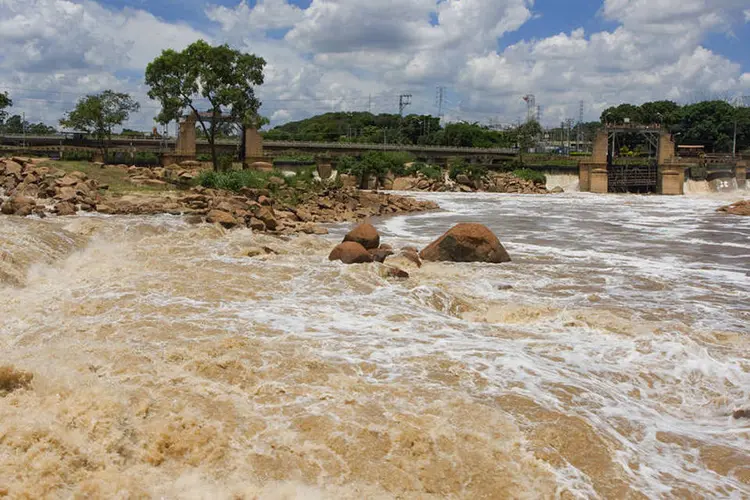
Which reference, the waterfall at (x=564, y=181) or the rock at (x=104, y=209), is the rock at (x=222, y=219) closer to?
the rock at (x=104, y=209)

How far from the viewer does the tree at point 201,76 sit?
3350 centimetres

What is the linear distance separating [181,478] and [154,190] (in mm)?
25024

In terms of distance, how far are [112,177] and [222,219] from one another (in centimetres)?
1389

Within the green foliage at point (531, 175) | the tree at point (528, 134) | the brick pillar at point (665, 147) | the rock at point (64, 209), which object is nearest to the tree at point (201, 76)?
the rock at point (64, 209)

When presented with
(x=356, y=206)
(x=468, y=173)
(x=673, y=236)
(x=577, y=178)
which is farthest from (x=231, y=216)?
(x=577, y=178)

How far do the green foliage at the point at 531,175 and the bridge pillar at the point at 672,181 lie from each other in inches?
417

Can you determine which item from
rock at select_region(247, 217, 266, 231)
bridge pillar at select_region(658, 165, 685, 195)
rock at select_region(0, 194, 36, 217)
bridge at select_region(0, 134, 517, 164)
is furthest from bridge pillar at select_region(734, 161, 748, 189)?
rock at select_region(0, 194, 36, 217)

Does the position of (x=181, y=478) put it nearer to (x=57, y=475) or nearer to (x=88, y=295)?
(x=57, y=475)

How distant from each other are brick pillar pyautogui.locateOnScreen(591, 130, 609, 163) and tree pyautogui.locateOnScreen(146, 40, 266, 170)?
3847cm

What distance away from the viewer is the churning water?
5.49 m

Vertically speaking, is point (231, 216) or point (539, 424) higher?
point (231, 216)

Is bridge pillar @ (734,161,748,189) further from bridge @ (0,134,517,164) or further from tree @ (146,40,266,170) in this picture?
tree @ (146,40,266,170)

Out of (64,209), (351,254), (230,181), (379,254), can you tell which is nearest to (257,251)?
(351,254)

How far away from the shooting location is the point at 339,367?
797cm
